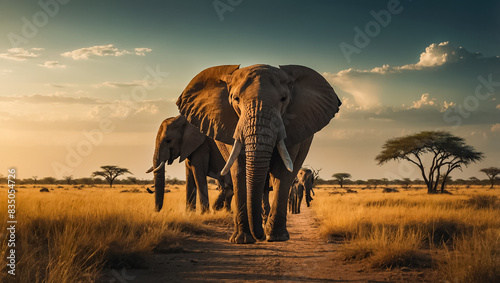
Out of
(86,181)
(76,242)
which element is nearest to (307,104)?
(76,242)

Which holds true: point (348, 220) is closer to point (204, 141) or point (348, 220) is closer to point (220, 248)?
point (220, 248)

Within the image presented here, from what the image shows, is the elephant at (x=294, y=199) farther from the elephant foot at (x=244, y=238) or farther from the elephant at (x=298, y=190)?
the elephant foot at (x=244, y=238)

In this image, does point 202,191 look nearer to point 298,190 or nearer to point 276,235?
point 276,235

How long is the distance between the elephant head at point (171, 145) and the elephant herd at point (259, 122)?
5.05 meters

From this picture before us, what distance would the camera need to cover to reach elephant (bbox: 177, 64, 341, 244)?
23.3ft

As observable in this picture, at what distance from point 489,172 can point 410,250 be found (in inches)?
2703

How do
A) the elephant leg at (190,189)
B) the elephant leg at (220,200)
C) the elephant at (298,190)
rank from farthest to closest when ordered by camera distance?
the elephant at (298,190) → the elephant leg at (220,200) → the elephant leg at (190,189)

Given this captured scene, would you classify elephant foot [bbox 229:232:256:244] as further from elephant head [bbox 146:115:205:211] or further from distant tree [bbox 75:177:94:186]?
distant tree [bbox 75:177:94:186]

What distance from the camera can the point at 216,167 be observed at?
1467 cm

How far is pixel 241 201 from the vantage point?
788cm

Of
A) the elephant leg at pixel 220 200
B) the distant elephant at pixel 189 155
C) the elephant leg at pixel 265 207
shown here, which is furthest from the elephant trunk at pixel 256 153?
the elephant leg at pixel 220 200

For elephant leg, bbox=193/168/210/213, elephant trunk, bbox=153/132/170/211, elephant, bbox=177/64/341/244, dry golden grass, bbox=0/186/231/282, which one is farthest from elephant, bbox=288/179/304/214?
elephant, bbox=177/64/341/244

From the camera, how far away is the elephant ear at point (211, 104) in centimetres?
800

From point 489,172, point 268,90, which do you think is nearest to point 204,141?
point 268,90
